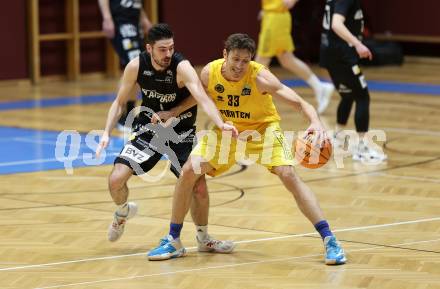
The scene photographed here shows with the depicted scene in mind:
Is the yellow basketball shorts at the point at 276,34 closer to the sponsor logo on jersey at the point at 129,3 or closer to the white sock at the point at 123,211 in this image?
the sponsor logo on jersey at the point at 129,3

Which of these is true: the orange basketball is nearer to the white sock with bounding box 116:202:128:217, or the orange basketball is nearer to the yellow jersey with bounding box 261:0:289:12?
the white sock with bounding box 116:202:128:217

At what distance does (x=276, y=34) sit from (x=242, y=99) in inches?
306

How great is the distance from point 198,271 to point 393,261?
130 cm

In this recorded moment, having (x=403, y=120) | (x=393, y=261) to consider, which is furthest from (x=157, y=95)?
(x=403, y=120)

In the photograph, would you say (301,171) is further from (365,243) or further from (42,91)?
(42,91)

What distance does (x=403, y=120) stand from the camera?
46.5 ft

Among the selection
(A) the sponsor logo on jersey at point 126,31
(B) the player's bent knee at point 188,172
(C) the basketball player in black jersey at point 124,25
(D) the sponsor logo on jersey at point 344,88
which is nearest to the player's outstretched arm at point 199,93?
(B) the player's bent knee at point 188,172

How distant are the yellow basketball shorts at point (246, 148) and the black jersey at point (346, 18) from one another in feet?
12.6

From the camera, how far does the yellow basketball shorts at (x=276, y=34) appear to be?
15156mm

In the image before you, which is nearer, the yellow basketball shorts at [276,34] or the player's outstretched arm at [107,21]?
the player's outstretched arm at [107,21]

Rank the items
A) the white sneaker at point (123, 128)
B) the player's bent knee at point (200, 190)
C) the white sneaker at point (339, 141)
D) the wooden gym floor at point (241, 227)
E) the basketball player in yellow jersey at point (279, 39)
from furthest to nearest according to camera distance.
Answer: the basketball player in yellow jersey at point (279, 39)
the white sneaker at point (123, 128)
the white sneaker at point (339, 141)
the player's bent knee at point (200, 190)
the wooden gym floor at point (241, 227)

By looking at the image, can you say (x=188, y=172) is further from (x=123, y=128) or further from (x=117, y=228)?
(x=123, y=128)

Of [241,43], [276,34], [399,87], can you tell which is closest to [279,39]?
[276,34]

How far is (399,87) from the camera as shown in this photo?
1764 cm
